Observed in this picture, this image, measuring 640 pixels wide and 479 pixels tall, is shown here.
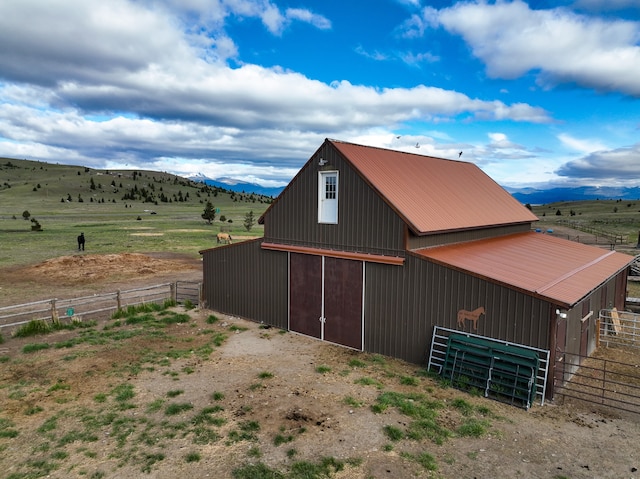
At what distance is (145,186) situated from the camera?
151 metres

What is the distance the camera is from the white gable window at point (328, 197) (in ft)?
55.4

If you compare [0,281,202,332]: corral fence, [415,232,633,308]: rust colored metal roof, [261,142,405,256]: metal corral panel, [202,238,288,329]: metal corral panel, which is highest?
[261,142,405,256]: metal corral panel

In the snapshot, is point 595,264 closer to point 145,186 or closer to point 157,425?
point 157,425

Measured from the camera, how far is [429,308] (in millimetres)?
14250

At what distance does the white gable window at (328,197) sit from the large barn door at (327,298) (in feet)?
5.50

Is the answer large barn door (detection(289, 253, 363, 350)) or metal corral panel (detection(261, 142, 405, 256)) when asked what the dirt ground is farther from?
metal corral panel (detection(261, 142, 405, 256))

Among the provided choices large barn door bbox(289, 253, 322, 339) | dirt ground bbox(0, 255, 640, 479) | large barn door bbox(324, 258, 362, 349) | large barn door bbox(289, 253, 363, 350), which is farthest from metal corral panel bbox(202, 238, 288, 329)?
dirt ground bbox(0, 255, 640, 479)

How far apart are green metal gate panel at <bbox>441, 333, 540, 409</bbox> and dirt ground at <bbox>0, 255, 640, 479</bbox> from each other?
18.2 inches

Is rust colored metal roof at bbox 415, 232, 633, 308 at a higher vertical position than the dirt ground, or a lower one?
higher

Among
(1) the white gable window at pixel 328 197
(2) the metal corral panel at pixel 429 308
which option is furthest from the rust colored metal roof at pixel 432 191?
(2) the metal corral panel at pixel 429 308

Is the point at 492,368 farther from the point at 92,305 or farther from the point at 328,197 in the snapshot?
the point at 92,305

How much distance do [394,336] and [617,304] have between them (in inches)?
520

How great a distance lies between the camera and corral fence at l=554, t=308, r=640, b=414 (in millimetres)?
11711

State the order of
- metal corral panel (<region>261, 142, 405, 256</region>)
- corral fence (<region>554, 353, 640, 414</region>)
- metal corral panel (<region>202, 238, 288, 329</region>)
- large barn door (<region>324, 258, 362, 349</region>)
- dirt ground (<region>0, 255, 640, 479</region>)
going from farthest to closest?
metal corral panel (<region>202, 238, 288, 329</region>) < large barn door (<region>324, 258, 362, 349</region>) < metal corral panel (<region>261, 142, 405, 256</region>) < corral fence (<region>554, 353, 640, 414</region>) < dirt ground (<region>0, 255, 640, 479</region>)
